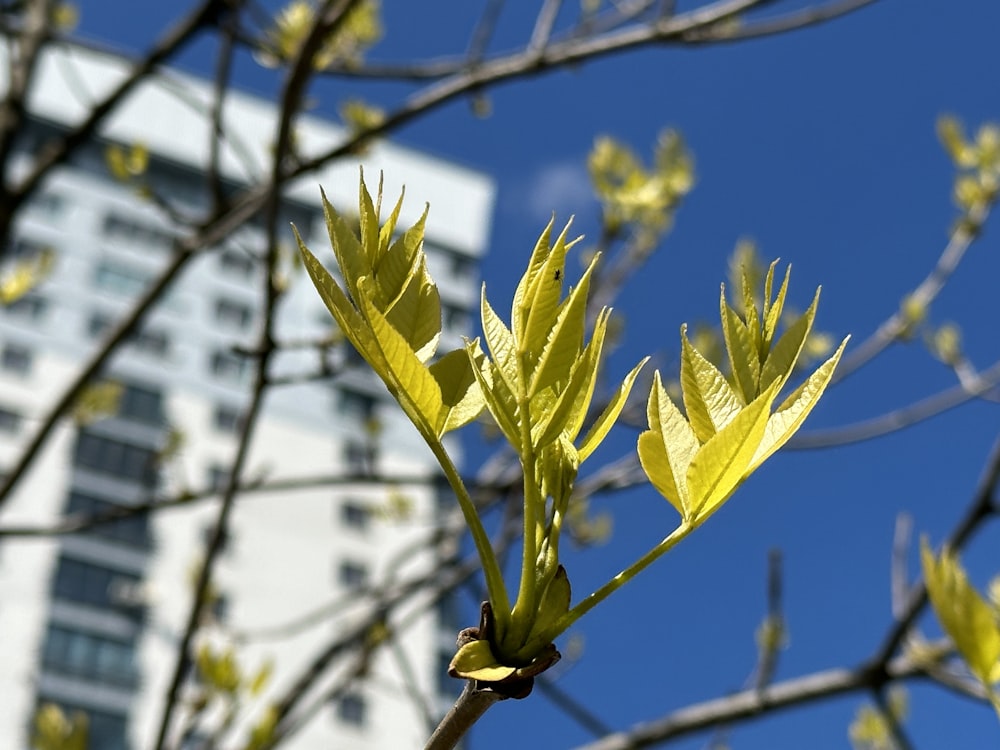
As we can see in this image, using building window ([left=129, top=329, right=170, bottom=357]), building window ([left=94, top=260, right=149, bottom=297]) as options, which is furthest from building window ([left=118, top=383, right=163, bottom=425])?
building window ([left=94, top=260, right=149, bottom=297])

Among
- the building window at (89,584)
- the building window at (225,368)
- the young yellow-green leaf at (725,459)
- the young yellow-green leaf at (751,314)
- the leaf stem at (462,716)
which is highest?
the building window at (225,368)

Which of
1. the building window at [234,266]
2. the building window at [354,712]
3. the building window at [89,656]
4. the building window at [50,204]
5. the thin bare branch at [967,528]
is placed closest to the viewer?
the thin bare branch at [967,528]

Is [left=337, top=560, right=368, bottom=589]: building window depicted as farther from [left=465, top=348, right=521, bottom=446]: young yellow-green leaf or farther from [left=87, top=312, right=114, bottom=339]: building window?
[left=465, top=348, right=521, bottom=446]: young yellow-green leaf

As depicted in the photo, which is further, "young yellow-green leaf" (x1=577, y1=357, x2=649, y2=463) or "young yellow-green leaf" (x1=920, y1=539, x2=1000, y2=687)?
"young yellow-green leaf" (x1=920, y1=539, x2=1000, y2=687)

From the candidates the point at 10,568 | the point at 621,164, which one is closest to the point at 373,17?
the point at 621,164

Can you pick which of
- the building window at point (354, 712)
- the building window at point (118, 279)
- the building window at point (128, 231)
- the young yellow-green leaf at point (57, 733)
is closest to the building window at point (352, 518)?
the building window at point (354, 712)

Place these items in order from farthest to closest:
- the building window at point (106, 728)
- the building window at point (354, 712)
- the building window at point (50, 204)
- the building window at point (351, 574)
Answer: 1. the building window at point (50, 204)
2. the building window at point (351, 574)
3. the building window at point (354, 712)
4. the building window at point (106, 728)

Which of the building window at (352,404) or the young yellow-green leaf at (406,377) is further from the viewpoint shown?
the building window at (352,404)

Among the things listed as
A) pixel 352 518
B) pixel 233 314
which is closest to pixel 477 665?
pixel 352 518

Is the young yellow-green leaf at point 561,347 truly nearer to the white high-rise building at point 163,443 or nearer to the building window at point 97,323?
the white high-rise building at point 163,443
